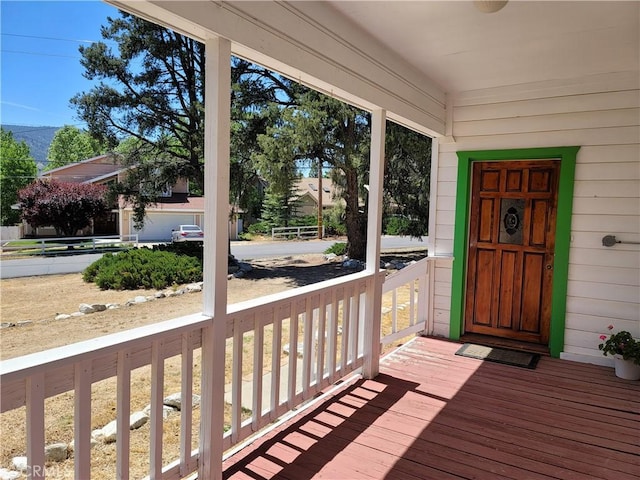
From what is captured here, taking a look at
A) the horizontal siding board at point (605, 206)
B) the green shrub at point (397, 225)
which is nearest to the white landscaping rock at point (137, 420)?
the horizontal siding board at point (605, 206)

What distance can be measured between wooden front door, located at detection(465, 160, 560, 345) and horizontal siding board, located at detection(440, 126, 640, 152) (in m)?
0.18

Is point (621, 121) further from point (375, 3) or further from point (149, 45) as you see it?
point (149, 45)

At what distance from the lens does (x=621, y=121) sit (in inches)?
132

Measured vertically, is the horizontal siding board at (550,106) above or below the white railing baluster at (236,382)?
above

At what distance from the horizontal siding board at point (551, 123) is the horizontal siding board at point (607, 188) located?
0.44 meters

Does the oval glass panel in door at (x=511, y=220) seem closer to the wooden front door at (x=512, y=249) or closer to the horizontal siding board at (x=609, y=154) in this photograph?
the wooden front door at (x=512, y=249)

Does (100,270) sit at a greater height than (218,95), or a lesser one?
lesser

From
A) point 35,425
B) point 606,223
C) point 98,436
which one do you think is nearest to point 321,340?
point 35,425

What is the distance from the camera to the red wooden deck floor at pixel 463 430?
2029 millimetres

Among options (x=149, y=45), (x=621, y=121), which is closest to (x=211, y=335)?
(x=621, y=121)

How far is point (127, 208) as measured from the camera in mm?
11250

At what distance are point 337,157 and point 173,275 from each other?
4.86 m

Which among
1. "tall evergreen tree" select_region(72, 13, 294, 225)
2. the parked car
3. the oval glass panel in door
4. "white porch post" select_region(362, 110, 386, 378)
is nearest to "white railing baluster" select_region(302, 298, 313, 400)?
"white porch post" select_region(362, 110, 386, 378)

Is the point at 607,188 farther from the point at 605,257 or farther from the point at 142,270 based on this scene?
the point at 142,270
